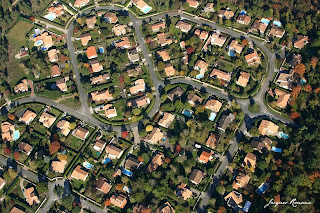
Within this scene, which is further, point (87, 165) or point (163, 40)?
point (163, 40)

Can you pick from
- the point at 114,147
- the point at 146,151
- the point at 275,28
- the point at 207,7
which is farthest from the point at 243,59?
the point at 114,147

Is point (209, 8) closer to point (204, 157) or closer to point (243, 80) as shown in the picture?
point (243, 80)

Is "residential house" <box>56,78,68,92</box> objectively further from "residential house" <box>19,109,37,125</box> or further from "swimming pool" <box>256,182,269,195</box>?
"swimming pool" <box>256,182,269,195</box>

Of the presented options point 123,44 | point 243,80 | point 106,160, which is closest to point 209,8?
point 243,80

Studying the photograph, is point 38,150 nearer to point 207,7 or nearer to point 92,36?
point 92,36

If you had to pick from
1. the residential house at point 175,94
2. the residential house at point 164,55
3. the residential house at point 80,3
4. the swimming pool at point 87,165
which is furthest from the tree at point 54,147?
the residential house at point 80,3
